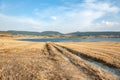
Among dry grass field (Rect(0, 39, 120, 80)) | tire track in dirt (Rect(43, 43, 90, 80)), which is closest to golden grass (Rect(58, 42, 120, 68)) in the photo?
dry grass field (Rect(0, 39, 120, 80))

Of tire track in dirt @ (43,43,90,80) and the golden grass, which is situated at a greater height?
tire track in dirt @ (43,43,90,80)

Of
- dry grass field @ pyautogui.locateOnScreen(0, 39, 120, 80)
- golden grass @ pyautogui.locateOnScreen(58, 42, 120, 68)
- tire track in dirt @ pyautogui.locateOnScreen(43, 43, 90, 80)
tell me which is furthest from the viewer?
golden grass @ pyautogui.locateOnScreen(58, 42, 120, 68)

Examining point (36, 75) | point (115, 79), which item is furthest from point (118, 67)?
point (36, 75)

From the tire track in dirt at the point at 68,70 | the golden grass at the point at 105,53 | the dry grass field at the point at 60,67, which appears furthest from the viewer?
the golden grass at the point at 105,53

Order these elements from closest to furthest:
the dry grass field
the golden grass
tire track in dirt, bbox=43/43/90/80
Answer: tire track in dirt, bbox=43/43/90/80
the dry grass field
the golden grass

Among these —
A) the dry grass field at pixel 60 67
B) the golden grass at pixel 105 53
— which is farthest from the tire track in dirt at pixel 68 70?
the golden grass at pixel 105 53

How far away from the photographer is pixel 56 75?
16656 mm

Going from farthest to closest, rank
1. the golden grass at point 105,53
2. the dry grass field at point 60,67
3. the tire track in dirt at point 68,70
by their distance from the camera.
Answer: the golden grass at point 105,53, the dry grass field at point 60,67, the tire track in dirt at point 68,70

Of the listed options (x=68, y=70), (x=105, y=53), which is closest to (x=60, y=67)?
(x=68, y=70)

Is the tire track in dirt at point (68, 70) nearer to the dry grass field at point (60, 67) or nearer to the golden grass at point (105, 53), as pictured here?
the dry grass field at point (60, 67)

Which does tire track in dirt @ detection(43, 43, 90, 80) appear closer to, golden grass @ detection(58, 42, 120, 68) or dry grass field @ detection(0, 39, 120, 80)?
dry grass field @ detection(0, 39, 120, 80)

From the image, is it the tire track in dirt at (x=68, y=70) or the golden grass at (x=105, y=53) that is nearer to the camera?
the tire track in dirt at (x=68, y=70)

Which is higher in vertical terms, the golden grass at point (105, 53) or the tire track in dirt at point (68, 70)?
the tire track in dirt at point (68, 70)

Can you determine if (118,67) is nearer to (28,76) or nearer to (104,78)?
(104,78)
